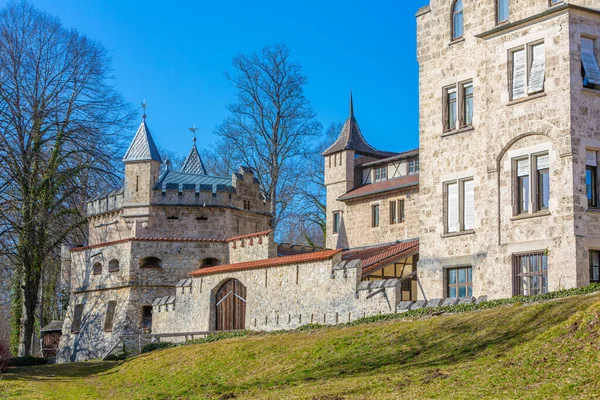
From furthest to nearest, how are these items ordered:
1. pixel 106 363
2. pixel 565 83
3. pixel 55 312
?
pixel 55 312, pixel 106 363, pixel 565 83

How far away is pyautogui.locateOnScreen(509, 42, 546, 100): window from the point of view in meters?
24.0

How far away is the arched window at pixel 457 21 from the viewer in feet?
89.2

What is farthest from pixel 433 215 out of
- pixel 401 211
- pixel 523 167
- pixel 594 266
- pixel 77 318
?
pixel 77 318

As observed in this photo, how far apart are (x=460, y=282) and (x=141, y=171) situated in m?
15.9

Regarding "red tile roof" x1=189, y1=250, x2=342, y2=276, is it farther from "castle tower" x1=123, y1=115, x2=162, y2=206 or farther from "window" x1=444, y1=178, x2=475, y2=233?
"castle tower" x1=123, y1=115, x2=162, y2=206

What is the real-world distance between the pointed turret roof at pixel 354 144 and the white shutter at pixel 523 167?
15394 mm

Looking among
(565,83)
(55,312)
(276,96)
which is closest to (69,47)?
(276,96)

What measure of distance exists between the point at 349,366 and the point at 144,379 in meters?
7.29

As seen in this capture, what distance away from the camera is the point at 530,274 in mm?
23938

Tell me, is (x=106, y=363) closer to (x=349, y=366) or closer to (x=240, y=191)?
(x=240, y=191)

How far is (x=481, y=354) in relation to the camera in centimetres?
1752

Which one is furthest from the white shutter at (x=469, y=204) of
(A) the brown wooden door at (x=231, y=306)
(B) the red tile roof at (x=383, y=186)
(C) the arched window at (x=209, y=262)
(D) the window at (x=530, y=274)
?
(C) the arched window at (x=209, y=262)

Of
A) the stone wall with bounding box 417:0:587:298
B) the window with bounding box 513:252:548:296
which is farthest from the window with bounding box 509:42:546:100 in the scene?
the window with bounding box 513:252:548:296

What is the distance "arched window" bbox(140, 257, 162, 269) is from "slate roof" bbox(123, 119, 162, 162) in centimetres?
405
